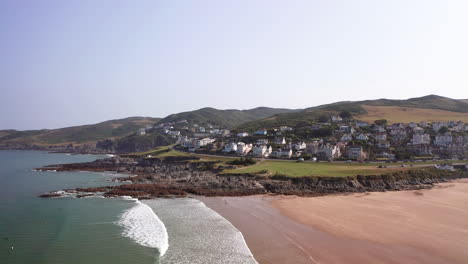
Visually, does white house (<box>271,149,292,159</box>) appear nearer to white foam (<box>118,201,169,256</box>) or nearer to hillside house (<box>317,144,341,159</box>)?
hillside house (<box>317,144,341,159</box>)

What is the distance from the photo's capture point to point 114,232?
22.6 m

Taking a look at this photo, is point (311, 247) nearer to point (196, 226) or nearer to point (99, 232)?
point (196, 226)

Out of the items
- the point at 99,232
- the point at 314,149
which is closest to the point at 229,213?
the point at 99,232

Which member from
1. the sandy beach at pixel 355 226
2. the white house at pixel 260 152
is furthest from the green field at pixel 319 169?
the white house at pixel 260 152

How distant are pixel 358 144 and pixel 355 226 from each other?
45615 millimetres

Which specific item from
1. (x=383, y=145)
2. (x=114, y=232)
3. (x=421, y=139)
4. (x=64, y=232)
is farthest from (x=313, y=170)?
(x=421, y=139)

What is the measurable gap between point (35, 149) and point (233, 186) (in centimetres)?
13721

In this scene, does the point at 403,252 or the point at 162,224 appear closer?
the point at 403,252

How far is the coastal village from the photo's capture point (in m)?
60.5

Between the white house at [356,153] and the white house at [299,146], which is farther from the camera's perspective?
the white house at [299,146]

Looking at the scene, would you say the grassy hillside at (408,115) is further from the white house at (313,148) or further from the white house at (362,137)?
the white house at (313,148)

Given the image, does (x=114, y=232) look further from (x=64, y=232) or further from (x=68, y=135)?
(x=68, y=135)

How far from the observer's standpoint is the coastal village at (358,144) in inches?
2382

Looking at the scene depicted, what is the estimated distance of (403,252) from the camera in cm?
1902
